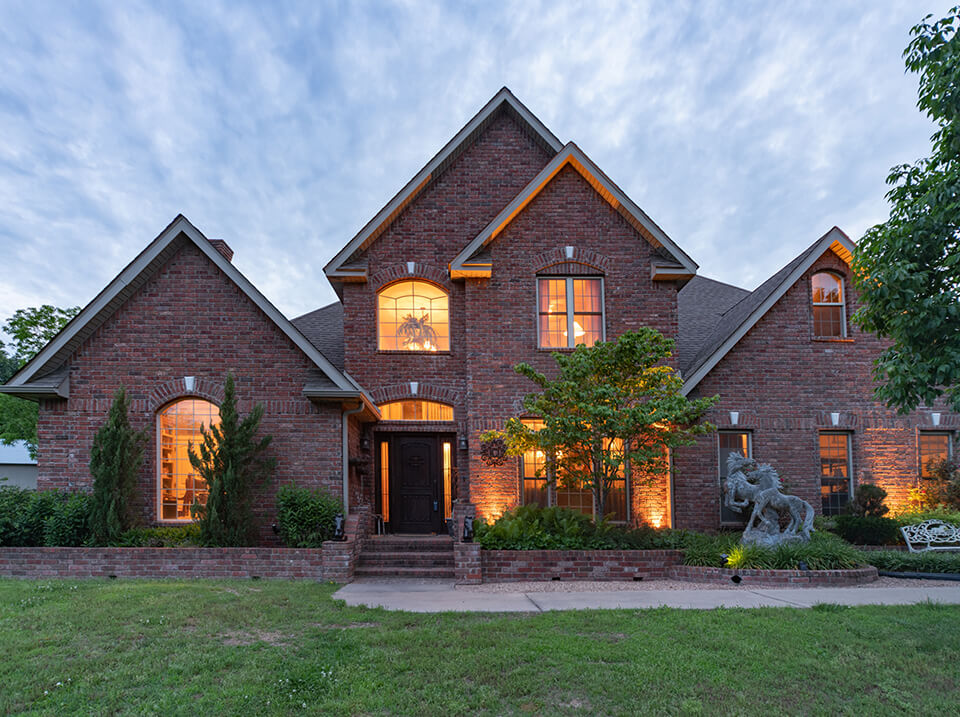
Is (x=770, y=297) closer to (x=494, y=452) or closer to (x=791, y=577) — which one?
(x=791, y=577)

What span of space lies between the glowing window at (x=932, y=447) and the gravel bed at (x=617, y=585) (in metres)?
4.35

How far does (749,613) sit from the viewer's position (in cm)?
746

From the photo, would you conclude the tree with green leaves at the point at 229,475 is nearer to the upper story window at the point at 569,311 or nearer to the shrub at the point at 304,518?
the shrub at the point at 304,518

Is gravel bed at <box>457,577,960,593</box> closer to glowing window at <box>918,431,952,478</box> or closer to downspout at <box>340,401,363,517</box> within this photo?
downspout at <box>340,401,363,517</box>

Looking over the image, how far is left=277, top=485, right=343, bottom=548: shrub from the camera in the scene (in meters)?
11.3

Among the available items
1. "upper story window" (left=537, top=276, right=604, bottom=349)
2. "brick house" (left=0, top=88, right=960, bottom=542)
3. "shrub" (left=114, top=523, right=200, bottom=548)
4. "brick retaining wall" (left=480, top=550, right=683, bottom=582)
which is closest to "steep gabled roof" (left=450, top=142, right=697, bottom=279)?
"brick house" (left=0, top=88, right=960, bottom=542)

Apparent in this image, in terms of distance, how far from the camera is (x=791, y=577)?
9961 mm

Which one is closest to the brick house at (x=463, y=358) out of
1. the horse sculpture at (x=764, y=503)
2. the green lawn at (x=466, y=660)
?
the horse sculpture at (x=764, y=503)

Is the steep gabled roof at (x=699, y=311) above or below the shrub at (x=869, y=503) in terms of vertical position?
above

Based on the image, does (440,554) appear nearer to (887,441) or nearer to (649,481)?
(649,481)

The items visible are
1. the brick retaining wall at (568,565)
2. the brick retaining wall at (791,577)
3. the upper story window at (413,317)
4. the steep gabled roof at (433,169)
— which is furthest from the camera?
the upper story window at (413,317)

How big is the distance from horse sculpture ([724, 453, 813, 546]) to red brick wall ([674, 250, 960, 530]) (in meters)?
1.11

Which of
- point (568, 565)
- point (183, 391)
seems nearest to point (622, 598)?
point (568, 565)

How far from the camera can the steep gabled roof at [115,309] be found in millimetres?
11922
